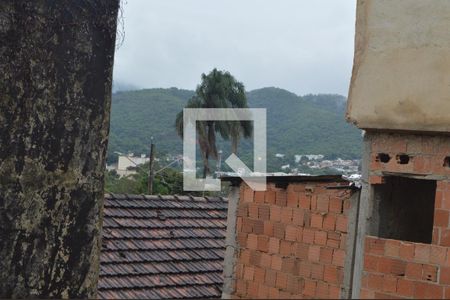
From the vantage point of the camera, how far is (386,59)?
4.77m

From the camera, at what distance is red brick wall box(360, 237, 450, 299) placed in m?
4.29

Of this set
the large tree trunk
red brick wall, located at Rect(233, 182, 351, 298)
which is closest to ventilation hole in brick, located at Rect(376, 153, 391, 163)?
red brick wall, located at Rect(233, 182, 351, 298)

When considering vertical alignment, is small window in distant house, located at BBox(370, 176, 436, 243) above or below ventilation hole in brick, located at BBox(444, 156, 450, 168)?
below

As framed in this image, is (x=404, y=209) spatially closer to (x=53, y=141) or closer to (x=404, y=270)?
(x=404, y=270)

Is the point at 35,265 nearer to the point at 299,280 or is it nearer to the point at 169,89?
the point at 299,280

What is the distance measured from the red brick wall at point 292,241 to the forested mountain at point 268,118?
40.7 feet

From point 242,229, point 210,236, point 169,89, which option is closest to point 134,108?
point 169,89

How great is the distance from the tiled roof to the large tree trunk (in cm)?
234

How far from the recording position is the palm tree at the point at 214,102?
31.5 m

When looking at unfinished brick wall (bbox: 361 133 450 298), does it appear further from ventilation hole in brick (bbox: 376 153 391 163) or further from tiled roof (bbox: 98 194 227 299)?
tiled roof (bbox: 98 194 227 299)

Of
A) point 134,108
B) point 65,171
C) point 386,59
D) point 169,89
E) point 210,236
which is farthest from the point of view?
point 169,89

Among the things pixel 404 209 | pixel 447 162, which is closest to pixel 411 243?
pixel 447 162

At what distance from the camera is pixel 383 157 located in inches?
188

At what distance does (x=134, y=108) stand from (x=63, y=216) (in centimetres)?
2927
